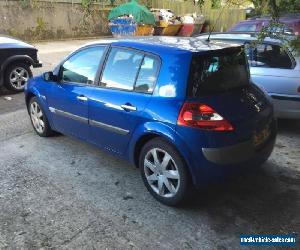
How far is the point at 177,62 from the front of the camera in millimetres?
3549

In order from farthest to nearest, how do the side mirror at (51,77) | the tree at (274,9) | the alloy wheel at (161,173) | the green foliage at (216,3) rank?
the side mirror at (51,77) → the alloy wheel at (161,173) → the green foliage at (216,3) → the tree at (274,9)

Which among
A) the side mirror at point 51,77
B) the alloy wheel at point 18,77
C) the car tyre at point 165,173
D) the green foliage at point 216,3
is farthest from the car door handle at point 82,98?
the alloy wheel at point 18,77

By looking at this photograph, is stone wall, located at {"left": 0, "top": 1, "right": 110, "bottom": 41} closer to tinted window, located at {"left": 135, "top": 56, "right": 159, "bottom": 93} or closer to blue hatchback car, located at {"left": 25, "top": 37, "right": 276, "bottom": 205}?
blue hatchback car, located at {"left": 25, "top": 37, "right": 276, "bottom": 205}

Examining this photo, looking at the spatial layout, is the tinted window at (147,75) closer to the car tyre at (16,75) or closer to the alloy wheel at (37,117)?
the alloy wheel at (37,117)

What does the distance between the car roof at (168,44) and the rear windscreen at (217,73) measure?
104 mm

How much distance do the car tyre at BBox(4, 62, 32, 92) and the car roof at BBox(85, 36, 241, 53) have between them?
4.75 m

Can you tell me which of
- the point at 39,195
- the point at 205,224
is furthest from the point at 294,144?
the point at 39,195

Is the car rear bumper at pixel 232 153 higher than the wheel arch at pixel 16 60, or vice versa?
the wheel arch at pixel 16 60

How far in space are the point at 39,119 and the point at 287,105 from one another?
12.2 feet

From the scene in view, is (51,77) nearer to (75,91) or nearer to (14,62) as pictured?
(75,91)

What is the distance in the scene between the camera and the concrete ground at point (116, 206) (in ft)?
10.6

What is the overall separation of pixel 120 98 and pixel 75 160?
51.3 inches

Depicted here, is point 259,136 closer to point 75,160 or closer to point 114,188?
point 114,188

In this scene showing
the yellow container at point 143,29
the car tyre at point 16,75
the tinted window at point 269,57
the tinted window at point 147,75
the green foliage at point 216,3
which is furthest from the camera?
the yellow container at point 143,29
